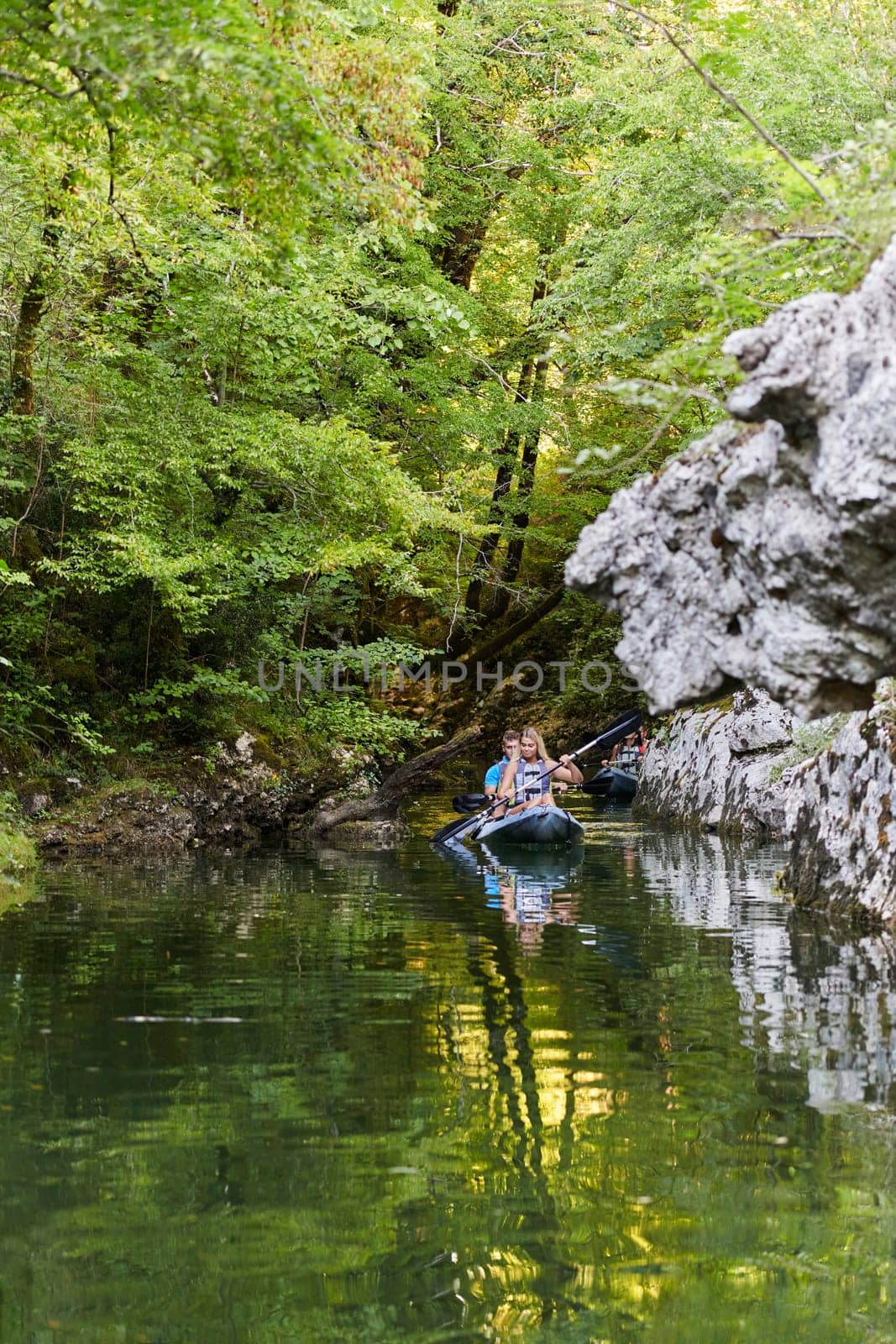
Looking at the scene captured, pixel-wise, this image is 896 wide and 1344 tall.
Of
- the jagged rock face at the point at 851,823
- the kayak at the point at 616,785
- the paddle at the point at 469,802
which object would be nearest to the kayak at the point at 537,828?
the paddle at the point at 469,802

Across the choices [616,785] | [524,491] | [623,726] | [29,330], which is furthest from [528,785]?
[616,785]

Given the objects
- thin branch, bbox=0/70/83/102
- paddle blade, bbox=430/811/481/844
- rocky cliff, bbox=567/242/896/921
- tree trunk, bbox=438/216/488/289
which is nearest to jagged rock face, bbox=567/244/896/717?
rocky cliff, bbox=567/242/896/921

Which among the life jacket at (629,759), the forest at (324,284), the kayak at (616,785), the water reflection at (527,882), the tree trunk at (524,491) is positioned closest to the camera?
the forest at (324,284)

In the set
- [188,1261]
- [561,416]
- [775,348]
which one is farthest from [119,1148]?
[561,416]

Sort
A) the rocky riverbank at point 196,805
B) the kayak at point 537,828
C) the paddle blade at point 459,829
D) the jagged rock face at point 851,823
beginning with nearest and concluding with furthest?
the jagged rock face at point 851,823
the rocky riverbank at point 196,805
the kayak at point 537,828
the paddle blade at point 459,829

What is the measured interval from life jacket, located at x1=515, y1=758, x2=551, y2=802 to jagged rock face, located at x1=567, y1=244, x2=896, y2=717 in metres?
10.9

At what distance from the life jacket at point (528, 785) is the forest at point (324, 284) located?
6.16ft

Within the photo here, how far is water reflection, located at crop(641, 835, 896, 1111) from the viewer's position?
6.04m

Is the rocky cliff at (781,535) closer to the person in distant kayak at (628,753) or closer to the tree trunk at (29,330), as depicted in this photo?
the tree trunk at (29,330)

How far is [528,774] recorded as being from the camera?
57.8 ft

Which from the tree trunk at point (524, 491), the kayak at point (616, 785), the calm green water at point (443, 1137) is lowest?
the calm green water at point (443, 1137)

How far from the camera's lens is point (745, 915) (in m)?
10.8

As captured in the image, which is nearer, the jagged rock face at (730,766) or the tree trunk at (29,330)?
the tree trunk at (29,330)

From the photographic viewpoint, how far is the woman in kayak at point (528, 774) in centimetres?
1730
